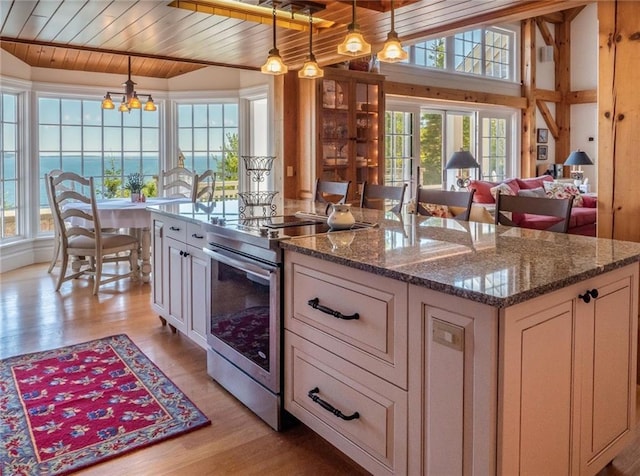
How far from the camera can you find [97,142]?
671 centimetres

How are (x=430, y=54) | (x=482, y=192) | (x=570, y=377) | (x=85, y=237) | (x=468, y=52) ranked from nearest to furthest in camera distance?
(x=570, y=377) < (x=85, y=237) < (x=482, y=192) < (x=430, y=54) < (x=468, y=52)

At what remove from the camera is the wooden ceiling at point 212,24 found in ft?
11.3

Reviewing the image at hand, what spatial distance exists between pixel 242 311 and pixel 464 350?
53.6 inches

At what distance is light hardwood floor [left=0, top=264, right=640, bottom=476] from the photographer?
83.7 inches

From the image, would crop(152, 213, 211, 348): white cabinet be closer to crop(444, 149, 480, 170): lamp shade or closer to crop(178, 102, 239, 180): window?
crop(178, 102, 239, 180): window

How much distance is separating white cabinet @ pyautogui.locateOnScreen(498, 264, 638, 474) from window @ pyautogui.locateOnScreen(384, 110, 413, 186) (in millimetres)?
5473

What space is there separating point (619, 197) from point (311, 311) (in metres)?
1.95

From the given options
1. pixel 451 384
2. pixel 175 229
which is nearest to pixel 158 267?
pixel 175 229

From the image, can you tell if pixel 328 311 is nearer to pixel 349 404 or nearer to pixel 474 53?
pixel 349 404

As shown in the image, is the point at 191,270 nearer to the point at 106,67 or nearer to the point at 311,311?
the point at 311,311

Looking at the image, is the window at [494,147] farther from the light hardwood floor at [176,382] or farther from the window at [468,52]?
the light hardwood floor at [176,382]

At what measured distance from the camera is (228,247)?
2.66m

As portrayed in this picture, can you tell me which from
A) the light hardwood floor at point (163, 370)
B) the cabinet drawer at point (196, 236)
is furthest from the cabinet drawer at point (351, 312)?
the cabinet drawer at point (196, 236)

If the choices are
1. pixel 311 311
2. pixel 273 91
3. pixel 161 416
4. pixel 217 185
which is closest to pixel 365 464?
pixel 311 311
